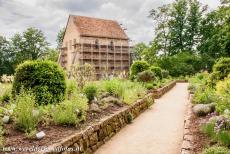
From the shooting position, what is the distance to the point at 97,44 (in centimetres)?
5122

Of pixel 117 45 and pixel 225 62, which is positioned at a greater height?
pixel 117 45

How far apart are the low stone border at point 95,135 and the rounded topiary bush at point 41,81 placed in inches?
63.9

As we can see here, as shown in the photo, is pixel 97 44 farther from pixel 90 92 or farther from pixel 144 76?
pixel 90 92

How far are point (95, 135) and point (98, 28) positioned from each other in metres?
45.4

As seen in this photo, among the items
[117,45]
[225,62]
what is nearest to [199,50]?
[117,45]

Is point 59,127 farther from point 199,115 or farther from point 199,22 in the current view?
point 199,22

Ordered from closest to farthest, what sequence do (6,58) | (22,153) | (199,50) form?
(22,153) → (199,50) → (6,58)

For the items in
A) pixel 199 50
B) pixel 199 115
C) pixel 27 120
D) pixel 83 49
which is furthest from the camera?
pixel 199 50

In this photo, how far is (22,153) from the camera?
17.7 feet

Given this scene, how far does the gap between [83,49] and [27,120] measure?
43.8m

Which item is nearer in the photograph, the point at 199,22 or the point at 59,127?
the point at 59,127

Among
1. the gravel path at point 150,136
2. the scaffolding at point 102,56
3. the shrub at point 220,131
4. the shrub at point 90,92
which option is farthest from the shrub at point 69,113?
the scaffolding at point 102,56

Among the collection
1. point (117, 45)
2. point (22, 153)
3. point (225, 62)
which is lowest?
point (22, 153)

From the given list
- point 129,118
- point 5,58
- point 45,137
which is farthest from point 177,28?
point 45,137
